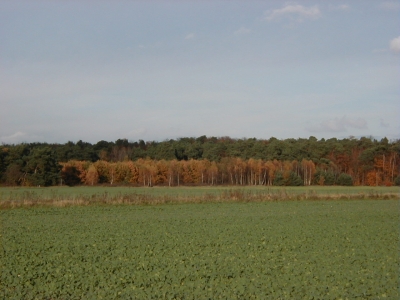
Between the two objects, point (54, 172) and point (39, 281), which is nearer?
point (39, 281)

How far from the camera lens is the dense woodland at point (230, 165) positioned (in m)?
79.4

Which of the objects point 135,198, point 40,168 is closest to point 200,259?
point 135,198

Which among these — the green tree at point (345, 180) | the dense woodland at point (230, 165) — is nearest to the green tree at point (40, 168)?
the dense woodland at point (230, 165)

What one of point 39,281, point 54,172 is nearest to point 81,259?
point 39,281

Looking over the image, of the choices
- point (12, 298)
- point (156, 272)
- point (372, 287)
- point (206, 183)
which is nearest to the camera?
point (12, 298)

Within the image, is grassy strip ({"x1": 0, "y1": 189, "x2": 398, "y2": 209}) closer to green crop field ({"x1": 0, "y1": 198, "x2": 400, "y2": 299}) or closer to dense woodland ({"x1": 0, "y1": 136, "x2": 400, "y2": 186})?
green crop field ({"x1": 0, "y1": 198, "x2": 400, "y2": 299})

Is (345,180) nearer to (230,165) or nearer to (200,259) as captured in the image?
(230,165)

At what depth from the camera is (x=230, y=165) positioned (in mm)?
98188

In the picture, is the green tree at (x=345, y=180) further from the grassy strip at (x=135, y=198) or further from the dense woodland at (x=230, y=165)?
the grassy strip at (x=135, y=198)

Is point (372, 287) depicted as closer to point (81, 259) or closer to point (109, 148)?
point (81, 259)

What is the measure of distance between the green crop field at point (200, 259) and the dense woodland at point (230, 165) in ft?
192

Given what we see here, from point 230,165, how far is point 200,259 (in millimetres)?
85037

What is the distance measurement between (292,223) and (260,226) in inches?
89.4

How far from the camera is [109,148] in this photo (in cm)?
12862
